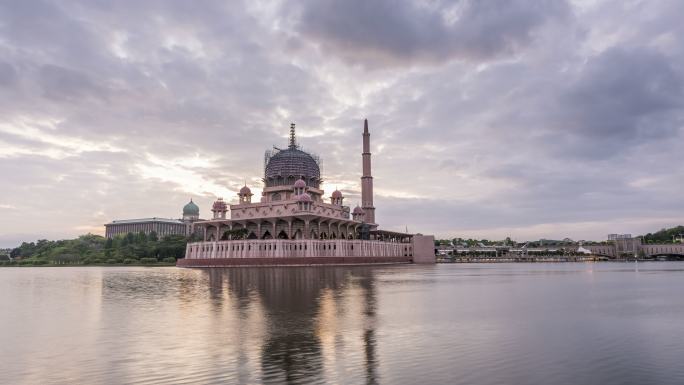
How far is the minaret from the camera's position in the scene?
140750mm

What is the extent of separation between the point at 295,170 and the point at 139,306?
103020mm

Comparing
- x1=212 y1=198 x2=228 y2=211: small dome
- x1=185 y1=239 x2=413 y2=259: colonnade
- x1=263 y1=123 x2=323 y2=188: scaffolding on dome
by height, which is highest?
x1=263 y1=123 x2=323 y2=188: scaffolding on dome

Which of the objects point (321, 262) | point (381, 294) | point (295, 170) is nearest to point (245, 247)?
point (321, 262)

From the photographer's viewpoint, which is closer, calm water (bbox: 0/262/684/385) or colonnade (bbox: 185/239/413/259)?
calm water (bbox: 0/262/684/385)

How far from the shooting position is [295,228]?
11306 cm

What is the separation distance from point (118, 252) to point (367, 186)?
3387 inches

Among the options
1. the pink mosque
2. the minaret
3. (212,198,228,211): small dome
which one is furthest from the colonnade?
the minaret

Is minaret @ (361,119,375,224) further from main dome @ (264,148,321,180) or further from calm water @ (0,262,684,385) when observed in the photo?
calm water @ (0,262,684,385)

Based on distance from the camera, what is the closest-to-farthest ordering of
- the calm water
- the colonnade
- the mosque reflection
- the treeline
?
the calm water
the mosque reflection
the colonnade
the treeline

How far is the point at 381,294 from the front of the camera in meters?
35.4

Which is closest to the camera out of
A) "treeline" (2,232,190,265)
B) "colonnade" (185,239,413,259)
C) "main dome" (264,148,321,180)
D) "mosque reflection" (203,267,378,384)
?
"mosque reflection" (203,267,378,384)

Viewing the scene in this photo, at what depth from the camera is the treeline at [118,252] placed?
151 meters

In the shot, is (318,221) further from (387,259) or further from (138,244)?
(138,244)

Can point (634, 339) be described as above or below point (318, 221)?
below
